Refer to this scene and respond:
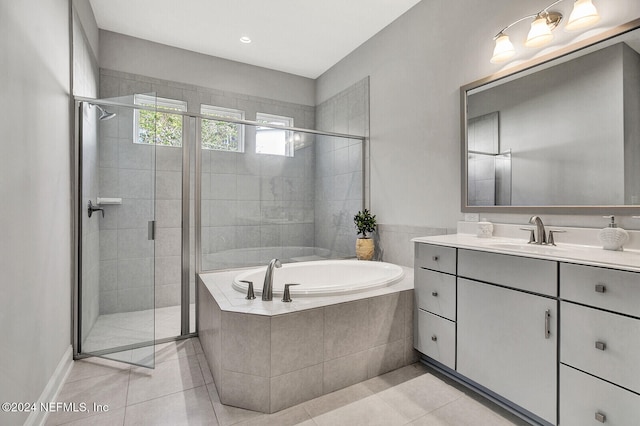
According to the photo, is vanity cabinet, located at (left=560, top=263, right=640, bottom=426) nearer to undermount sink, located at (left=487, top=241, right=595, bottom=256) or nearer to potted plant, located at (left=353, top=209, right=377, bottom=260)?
undermount sink, located at (left=487, top=241, right=595, bottom=256)

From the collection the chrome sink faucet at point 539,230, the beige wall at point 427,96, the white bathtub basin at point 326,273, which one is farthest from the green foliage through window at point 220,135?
the chrome sink faucet at point 539,230

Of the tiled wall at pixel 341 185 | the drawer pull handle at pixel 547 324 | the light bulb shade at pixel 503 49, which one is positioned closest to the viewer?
the drawer pull handle at pixel 547 324

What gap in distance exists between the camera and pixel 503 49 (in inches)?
80.7

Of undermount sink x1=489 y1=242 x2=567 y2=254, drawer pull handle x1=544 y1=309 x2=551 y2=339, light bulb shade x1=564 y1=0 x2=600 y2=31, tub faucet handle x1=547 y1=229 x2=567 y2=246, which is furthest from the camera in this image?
tub faucet handle x1=547 y1=229 x2=567 y2=246

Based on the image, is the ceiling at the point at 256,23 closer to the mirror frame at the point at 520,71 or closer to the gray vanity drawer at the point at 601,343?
the mirror frame at the point at 520,71

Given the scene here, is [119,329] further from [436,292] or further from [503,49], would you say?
[503,49]

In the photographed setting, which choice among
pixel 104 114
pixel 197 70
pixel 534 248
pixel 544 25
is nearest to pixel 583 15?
pixel 544 25

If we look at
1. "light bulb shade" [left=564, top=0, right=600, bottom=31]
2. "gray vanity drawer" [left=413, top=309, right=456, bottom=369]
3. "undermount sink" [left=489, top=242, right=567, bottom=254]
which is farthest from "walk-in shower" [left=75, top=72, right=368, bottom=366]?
"light bulb shade" [left=564, top=0, right=600, bottom=31]

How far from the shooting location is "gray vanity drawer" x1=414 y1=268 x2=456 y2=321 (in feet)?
6.29

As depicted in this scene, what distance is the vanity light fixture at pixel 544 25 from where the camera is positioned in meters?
1.66

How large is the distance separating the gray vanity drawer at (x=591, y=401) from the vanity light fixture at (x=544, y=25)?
68.7 inches

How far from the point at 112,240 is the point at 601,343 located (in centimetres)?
281

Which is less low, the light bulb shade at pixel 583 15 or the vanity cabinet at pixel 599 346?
the light bulb shade at pixel 583 15

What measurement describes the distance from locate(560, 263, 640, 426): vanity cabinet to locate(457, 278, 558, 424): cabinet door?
6 cm
